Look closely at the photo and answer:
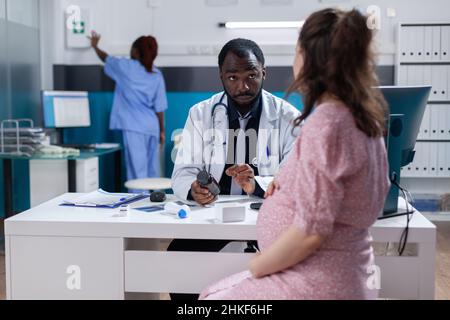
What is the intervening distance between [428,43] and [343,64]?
3.72m

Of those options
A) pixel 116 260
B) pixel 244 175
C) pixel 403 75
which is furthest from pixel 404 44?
pixel 116 260

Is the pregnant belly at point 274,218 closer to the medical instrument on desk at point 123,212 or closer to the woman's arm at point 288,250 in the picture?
the woman's arm at point 288,250

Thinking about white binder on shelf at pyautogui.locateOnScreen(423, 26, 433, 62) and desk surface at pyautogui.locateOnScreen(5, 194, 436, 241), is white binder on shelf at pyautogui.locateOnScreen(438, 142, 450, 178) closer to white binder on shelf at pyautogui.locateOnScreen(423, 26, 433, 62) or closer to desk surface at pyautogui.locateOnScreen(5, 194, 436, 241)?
white binder on shelf at pyautogui.locateOnScreen(423, 26, 433, 62)

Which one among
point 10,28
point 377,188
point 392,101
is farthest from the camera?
point 10,28

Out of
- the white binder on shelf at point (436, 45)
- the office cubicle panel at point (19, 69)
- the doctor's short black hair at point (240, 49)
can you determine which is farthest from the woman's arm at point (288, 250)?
the white binder on shelf at point (436, 45)

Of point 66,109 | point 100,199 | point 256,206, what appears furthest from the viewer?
point 66,109

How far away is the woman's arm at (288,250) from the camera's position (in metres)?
1.20

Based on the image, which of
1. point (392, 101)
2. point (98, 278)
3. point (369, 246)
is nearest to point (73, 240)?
point (98, 278)

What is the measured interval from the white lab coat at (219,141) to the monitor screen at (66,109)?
2541 mm

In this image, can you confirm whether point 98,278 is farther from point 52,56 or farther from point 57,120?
point 52,56

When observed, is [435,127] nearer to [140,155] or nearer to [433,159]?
[433,159]

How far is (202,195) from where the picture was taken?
6.10 ft

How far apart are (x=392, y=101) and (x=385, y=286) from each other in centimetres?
56

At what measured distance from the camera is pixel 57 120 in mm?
4445
